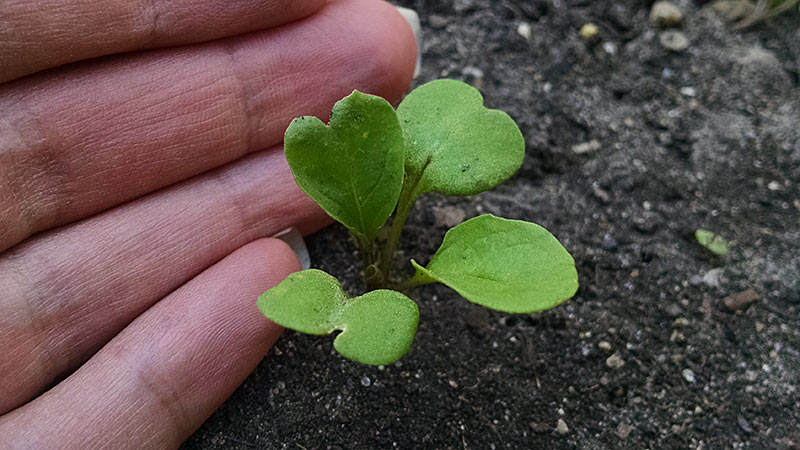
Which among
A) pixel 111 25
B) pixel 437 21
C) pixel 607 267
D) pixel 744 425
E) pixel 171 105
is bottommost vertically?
pixel 744 425

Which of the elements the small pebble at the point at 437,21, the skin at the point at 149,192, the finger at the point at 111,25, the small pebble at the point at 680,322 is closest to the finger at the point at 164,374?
the skin at the point at 149,192

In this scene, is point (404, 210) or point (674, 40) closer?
point (404, 210)

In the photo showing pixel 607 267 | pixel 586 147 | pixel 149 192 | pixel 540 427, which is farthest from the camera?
pixel 586 147

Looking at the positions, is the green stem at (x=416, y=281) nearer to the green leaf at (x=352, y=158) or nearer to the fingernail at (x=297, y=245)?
the green leaf at (x=352, y=158)

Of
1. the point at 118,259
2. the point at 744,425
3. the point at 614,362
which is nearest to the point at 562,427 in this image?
the point at 614,362

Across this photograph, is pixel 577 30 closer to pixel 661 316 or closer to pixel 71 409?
pixel 661 316

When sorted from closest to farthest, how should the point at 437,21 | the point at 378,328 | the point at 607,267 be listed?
the point at 378,328 < the point at 607,267 < the point at 437,21

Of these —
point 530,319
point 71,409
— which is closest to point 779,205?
point 530,319

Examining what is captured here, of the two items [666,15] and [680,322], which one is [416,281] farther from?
[666,15]
